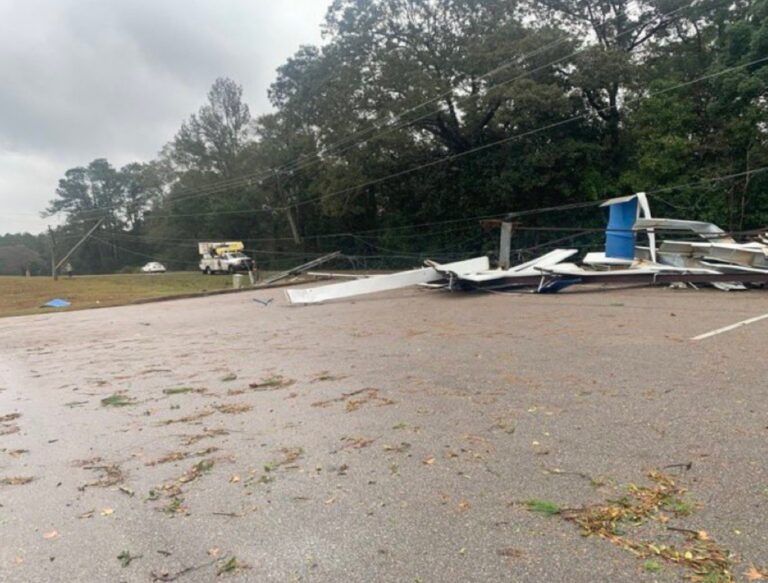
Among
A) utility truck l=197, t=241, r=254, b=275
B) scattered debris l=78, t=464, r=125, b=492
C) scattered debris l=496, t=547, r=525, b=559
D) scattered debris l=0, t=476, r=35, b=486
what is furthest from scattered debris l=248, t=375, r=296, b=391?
utility truck l=197, t=241, r=254, b=275

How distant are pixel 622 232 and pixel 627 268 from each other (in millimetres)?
1238

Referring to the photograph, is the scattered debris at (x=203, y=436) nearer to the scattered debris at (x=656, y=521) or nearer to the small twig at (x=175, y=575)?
the small twig at (x=175, y=575)

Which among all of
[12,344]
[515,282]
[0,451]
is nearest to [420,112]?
[515,282]

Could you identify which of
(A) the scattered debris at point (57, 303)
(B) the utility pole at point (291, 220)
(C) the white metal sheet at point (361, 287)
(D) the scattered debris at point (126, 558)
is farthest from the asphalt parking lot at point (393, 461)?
(B) the utility pole at point (291, 220)

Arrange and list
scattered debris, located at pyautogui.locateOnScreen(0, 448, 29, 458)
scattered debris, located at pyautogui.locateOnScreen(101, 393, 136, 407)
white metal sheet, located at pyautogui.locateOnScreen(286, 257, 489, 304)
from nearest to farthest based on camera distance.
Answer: scattered debris, located at pyautogui.locateOnScreen(0, 448, 29, 458) < scattered debris, located at pyautogui.locateOnScreen(101, 393, 136, 407) < white metal sheet, located at pyautogui.locateOnScreen(286, 257, 489, 304)

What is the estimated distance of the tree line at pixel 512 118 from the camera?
2192cm

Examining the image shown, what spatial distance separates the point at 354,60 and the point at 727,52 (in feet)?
59.1

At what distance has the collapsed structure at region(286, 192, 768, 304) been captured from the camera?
465 inches

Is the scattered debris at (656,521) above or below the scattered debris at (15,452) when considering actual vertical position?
below

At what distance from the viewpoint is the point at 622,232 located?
1445 centimetres

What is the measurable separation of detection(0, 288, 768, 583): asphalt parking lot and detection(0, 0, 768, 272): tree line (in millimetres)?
18780

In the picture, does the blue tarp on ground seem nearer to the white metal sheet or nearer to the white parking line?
the white metal sheet

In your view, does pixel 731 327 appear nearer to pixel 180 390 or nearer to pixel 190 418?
pixel 190 418

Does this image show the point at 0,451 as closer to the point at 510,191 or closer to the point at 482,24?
the point at 510,191
